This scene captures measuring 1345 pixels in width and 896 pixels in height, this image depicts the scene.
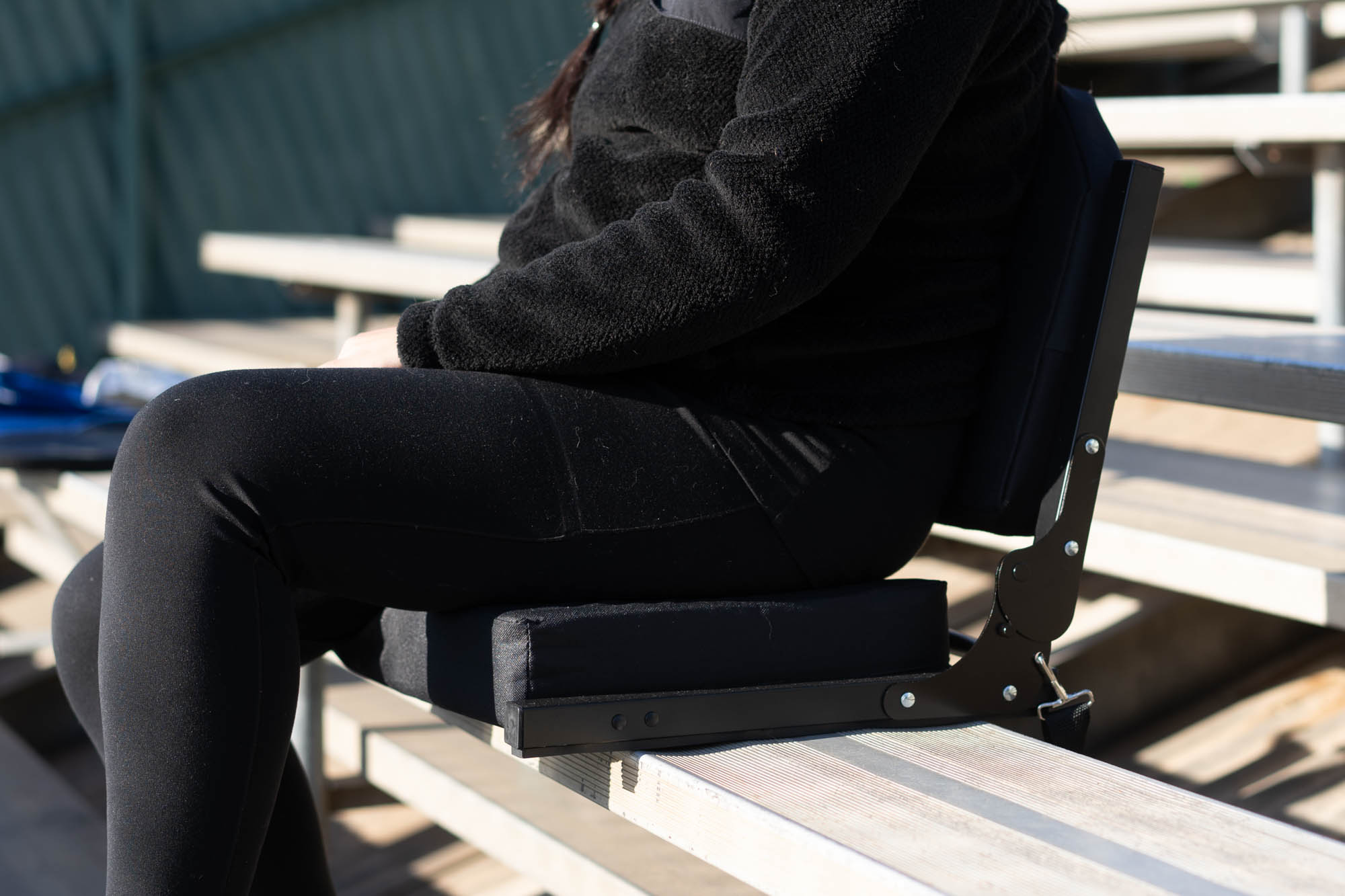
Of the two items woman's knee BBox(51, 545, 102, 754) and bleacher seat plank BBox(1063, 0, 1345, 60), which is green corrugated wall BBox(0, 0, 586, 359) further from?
woman's knee BBox(51, 545, 102, 754)

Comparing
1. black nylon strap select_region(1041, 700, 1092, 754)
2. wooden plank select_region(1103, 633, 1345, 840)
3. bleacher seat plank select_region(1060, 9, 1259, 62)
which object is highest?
bleacher seat plank select_region(1060, 9, 1259, 62)

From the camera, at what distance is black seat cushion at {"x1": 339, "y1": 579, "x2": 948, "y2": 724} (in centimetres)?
78

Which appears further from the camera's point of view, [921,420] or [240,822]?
[921,420]

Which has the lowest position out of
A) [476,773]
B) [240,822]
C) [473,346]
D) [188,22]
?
[476,773]

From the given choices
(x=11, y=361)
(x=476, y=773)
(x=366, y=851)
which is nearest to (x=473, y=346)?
(x=476, y=773)

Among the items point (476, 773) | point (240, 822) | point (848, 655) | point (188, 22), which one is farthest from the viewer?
point (188, 22)

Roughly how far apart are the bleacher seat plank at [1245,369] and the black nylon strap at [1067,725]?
1.08 ft

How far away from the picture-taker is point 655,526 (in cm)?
83

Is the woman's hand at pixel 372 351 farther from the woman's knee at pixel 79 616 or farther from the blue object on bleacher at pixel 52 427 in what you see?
the blue object on bleacher at pixel 52 427

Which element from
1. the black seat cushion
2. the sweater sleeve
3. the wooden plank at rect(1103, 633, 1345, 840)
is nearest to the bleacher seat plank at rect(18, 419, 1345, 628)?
the wooden plank at rect(1103, 633, 1345, 840)

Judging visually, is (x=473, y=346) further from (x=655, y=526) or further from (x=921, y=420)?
(x=921, y=420)

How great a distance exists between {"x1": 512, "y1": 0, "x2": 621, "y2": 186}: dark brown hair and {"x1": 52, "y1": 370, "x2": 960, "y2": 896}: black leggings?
0.41 m

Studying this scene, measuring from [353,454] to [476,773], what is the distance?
0.81m

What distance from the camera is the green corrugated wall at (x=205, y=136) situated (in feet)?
11.4
